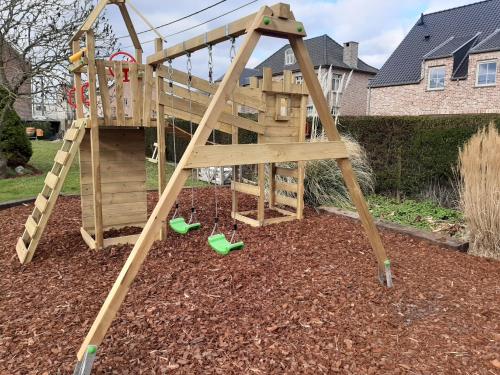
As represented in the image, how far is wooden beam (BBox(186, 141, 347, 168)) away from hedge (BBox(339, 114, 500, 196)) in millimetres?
4161

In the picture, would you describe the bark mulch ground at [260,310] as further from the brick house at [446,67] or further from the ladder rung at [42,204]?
the brick house at [446,67]

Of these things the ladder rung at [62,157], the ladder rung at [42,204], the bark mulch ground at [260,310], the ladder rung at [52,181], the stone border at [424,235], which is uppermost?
the ladder rung at [62,157]

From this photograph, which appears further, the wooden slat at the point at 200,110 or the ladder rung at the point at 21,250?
the wooden slat at the point at 200,110

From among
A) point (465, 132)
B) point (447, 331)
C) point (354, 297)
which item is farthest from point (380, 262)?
point (465, 132)

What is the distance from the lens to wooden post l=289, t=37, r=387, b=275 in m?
2.77

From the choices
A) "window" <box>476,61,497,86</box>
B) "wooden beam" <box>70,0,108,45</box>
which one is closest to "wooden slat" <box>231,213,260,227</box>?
"wooden beam" <box>70,0,108,45</box>

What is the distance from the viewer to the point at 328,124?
9.78ft

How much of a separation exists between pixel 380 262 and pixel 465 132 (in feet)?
14.0

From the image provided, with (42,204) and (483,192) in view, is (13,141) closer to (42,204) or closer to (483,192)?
(42,204)

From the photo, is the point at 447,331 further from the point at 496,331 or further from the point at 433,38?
the point at 433,38

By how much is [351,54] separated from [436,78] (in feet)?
38.2

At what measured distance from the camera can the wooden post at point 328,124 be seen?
277 cm

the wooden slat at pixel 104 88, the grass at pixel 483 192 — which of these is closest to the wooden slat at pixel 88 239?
the wooden slat at pixel 104 88

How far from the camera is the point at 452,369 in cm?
226
